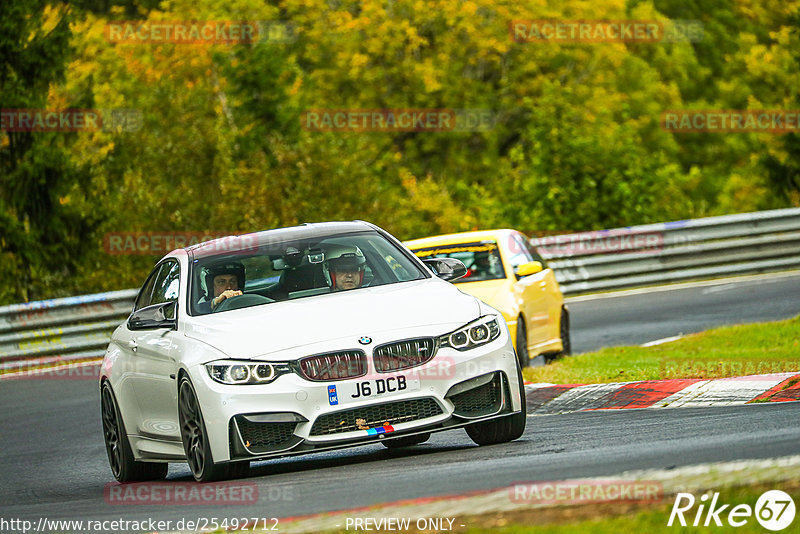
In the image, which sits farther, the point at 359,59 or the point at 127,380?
the point at 359,59

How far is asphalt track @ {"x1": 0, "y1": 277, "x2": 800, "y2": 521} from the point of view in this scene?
7449 millimetres

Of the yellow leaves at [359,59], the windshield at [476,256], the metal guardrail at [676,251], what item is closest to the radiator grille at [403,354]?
the windshield at [476,256]

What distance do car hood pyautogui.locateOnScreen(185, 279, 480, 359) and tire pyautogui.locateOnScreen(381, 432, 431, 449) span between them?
1.25 meters

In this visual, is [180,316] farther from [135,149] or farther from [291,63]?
[291,63]

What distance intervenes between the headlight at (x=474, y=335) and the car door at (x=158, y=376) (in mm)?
1729

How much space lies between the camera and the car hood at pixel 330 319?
9.00 m

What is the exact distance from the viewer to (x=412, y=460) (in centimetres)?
940

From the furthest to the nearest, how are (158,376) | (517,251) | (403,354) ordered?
(517,251) < (158,376) < (403,354)

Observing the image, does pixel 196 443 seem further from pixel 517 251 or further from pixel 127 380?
pixel 517 251

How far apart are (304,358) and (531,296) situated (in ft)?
24.8

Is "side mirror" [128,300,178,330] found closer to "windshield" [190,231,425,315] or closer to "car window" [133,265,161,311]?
"windshield" [190,231,425,315]

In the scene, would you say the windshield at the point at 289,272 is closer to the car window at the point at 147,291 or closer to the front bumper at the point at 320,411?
the car window at the point at 147,291

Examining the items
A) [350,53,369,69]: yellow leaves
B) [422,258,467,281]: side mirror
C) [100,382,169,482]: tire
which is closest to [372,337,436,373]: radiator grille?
[422,258,467,281]: side mirror

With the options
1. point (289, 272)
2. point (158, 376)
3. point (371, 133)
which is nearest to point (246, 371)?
point (158, 376)
